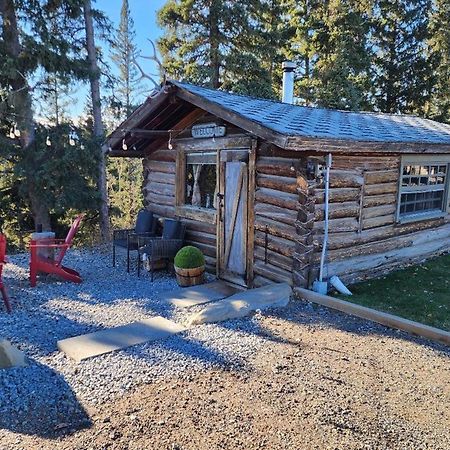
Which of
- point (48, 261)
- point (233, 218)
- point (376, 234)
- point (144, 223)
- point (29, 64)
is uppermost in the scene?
point (29, 64)

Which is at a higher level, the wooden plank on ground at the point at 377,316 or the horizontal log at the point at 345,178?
the horizontal log at the point at 345,178

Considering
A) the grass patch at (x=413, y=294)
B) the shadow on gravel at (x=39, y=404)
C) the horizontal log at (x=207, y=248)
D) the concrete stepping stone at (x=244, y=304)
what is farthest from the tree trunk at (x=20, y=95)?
the grass patch at (x=413, y=294)

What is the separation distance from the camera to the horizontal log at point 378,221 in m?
7.30

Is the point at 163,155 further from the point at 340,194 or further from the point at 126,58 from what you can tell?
the point at 126,58

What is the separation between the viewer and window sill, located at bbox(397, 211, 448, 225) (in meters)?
8.03

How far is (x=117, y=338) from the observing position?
4832 millimetres

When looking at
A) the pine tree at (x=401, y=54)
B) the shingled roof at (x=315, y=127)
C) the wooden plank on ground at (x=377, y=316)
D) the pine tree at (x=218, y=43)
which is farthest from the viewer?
the pine tree at (x=401, y=54)

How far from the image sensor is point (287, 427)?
3.21 metres

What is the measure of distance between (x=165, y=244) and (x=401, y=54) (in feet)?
59.4

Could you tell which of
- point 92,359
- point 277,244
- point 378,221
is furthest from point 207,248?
point 92,359

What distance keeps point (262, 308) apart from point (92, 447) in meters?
3.24

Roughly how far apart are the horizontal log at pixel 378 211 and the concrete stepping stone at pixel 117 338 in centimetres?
399

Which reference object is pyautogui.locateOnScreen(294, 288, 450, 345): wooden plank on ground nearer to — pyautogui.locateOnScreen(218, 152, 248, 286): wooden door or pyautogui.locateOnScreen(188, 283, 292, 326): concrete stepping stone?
pyautogui.locateOnScreen(188, 283, 292, 326): concrete stepping stone

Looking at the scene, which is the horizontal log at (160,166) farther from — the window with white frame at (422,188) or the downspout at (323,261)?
the window with white frame at (422,188)
